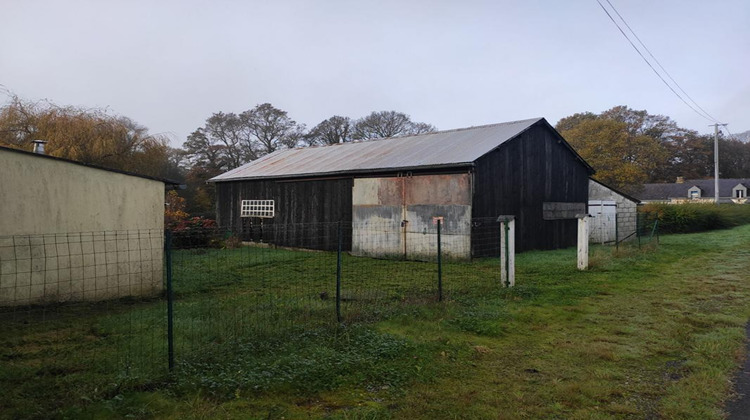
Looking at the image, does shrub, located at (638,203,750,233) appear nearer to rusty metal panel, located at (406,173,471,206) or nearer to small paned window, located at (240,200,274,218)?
rusty metal panel, located at (406,173,471,206)

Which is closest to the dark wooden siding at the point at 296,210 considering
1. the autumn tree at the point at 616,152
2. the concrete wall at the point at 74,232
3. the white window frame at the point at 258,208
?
the white window frame at the point at 258,208

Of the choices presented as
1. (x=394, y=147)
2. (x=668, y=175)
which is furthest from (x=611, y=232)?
(x=668, y=175)

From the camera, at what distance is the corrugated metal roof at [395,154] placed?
51.0 ft

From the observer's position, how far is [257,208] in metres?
20.9

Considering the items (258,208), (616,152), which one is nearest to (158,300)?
(258,208)

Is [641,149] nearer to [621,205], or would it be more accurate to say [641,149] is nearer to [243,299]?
[621,205]

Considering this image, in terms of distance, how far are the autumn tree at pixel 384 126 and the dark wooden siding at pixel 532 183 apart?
2822 centimetres

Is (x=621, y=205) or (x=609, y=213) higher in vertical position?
(x=621, y=205)

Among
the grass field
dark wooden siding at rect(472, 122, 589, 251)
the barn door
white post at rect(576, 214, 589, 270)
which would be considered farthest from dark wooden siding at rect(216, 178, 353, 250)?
the barn door

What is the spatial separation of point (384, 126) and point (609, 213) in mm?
28691

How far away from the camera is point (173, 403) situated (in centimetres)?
385

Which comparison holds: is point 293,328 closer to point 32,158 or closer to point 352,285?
point 352,285

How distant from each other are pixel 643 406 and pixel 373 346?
108 inches

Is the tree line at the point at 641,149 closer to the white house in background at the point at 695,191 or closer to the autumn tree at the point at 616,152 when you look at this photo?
the autumn tree at the point at 616,152
